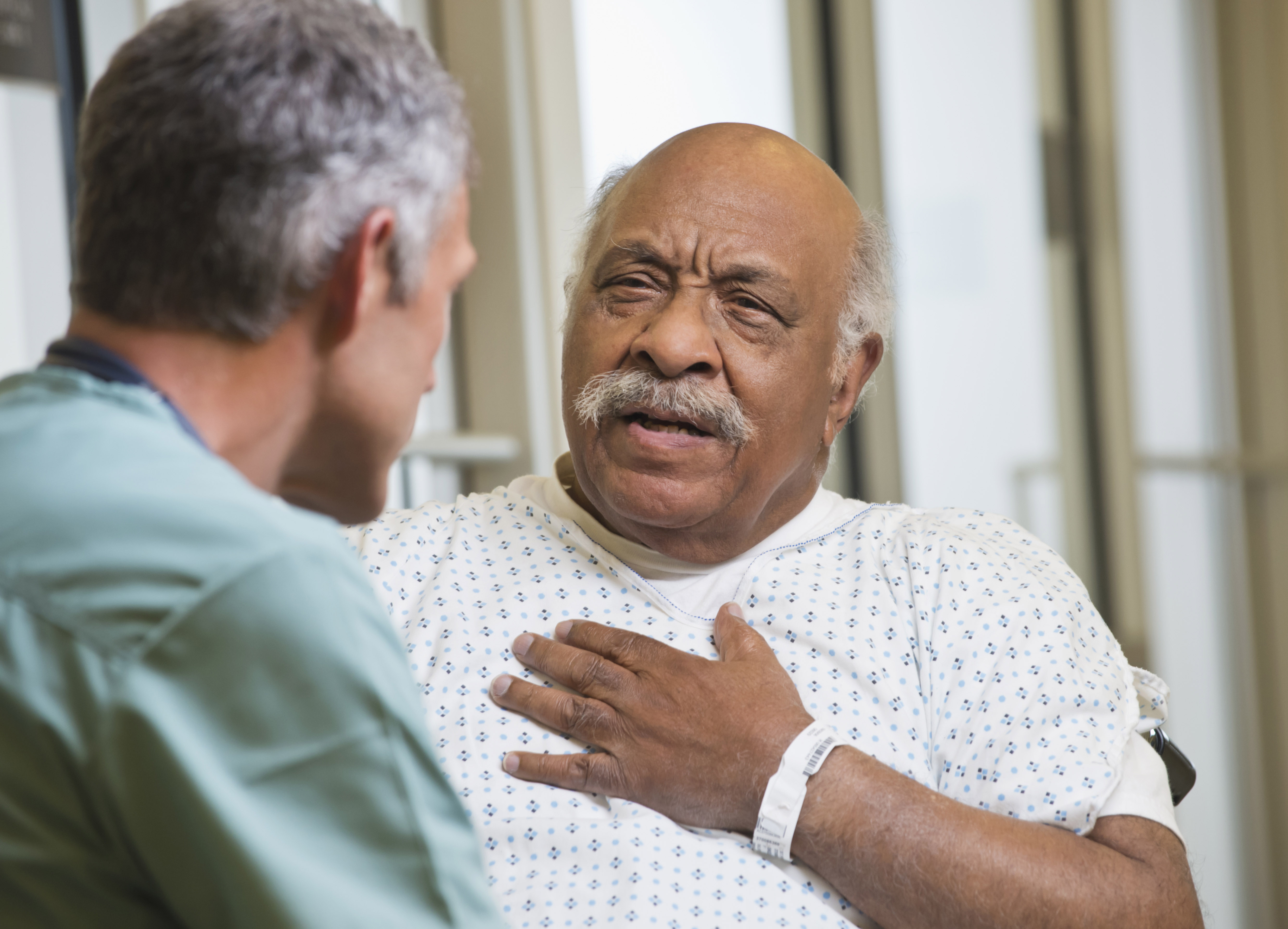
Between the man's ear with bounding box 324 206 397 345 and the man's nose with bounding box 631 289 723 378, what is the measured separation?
2.16 ft

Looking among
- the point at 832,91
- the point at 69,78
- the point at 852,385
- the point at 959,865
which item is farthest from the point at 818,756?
the point at 832,91

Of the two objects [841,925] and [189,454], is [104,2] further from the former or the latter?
[841,925]

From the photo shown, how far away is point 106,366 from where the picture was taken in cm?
78

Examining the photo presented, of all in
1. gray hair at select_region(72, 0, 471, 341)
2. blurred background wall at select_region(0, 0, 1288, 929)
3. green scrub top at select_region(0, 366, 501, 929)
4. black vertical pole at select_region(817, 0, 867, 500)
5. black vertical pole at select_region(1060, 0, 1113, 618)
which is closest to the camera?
green scrub top at select_region(0, 366, 501, 929)

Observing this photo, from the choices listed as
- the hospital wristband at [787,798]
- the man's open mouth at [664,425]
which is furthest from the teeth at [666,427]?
the hospital wristband at [787,798]

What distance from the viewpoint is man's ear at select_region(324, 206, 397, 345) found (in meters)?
0.82

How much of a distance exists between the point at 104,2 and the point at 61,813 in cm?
176

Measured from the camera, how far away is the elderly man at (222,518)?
66 cm

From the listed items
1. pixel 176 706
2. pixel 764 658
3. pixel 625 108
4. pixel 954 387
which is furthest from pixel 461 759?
pixel 954 387

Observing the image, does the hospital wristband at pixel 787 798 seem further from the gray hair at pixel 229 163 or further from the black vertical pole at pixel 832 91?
the black vertical pole at pixel 832 91

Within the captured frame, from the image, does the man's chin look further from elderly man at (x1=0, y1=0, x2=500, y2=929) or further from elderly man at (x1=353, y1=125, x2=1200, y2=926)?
elderly man at (x1=0, y1=0, x2=500, y2=929)

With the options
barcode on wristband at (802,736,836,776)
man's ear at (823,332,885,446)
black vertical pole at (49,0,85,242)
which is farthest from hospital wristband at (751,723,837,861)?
black vertical pole at (49,0,85,242)

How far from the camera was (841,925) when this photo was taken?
4.25 feet

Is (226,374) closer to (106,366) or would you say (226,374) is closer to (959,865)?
(106,366)
